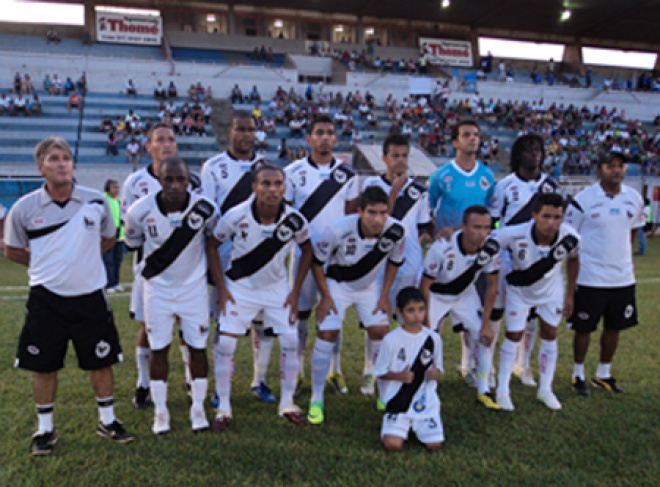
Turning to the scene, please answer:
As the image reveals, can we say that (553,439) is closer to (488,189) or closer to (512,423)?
(512,423)

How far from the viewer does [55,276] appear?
3.71 metres

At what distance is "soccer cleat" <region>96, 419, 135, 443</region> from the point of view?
3.95 metres

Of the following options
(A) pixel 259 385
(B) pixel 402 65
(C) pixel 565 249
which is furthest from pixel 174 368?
(B) pixel 402 65

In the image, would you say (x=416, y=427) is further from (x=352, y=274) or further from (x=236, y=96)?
(x=236, y=96)

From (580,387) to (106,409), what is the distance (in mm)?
4527

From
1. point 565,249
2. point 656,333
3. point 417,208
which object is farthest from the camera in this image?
point 656,333

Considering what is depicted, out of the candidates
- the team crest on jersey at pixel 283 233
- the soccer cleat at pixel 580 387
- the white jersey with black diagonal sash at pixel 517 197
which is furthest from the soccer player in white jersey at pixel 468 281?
the team crest on jersey at pixel 283 233

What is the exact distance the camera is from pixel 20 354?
3.72 m

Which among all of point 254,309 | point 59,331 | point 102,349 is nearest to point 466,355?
point 254,309

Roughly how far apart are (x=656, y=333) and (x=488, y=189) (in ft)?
14.2

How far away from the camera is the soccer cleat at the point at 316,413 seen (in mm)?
4371

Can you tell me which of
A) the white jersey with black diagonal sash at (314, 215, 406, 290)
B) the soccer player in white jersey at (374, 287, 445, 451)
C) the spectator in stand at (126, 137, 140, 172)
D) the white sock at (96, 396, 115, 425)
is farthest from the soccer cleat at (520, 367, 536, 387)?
the spectator in stand at (126, 137, 140, 172)

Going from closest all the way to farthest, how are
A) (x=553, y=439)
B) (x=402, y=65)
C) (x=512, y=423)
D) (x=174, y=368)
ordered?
(x=553, y=439) → (x=512, y=423) → (x=174, y=368) → (x=402, y=65)

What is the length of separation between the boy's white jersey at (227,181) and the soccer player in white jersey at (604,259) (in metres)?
3.35
